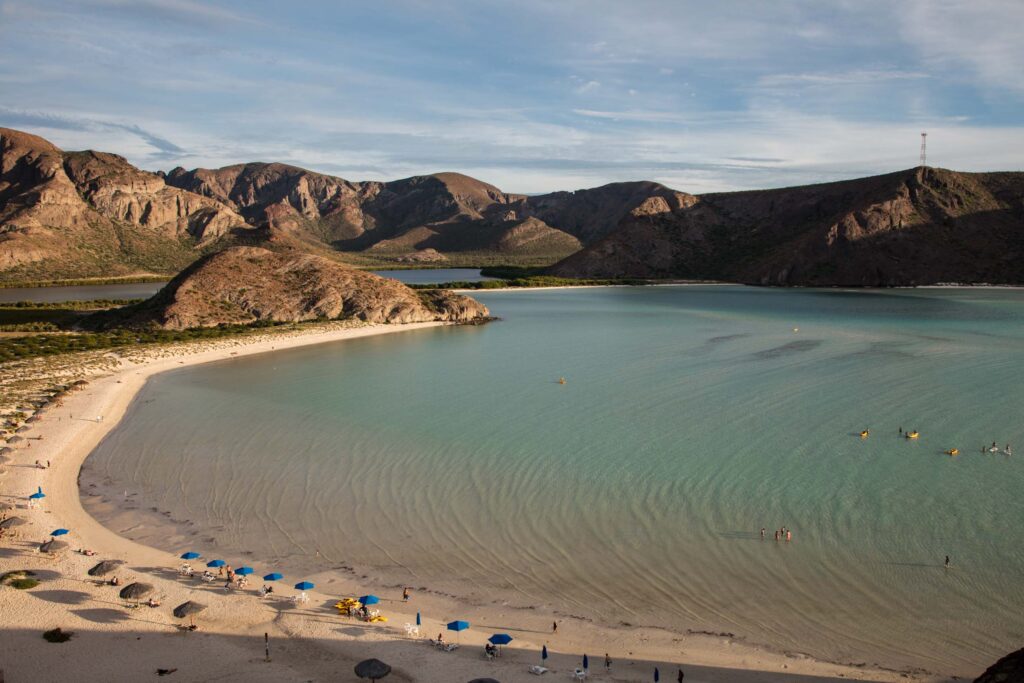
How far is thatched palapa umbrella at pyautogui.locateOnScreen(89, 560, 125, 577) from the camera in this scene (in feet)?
72.5

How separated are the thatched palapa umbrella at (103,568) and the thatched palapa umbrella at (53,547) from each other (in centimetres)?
241

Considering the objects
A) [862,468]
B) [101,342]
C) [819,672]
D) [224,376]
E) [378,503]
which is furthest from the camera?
[101,342]

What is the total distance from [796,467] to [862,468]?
2.94 metres

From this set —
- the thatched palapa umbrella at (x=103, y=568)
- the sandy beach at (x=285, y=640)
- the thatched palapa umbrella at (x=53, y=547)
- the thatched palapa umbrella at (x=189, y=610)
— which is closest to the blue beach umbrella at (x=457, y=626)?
the sandy beach at (x=285, y=640)

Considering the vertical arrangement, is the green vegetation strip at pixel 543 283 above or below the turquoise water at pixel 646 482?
above

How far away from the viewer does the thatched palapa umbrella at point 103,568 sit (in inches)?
870

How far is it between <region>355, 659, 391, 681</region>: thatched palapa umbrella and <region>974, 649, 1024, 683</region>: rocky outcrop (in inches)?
490

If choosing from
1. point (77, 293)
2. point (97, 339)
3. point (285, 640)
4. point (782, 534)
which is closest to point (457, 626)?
point (285, 640)

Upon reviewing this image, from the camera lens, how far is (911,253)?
15800cm

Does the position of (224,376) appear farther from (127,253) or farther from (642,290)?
(127,253)

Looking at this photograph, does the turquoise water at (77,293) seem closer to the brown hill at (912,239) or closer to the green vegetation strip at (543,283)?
the green vegetation strip at (543,283)

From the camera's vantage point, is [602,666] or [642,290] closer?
[602,666]

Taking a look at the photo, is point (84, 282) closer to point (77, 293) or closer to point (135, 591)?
point (77, 293)

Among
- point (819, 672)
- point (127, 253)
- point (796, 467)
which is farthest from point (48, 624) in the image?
point (127, 253)
